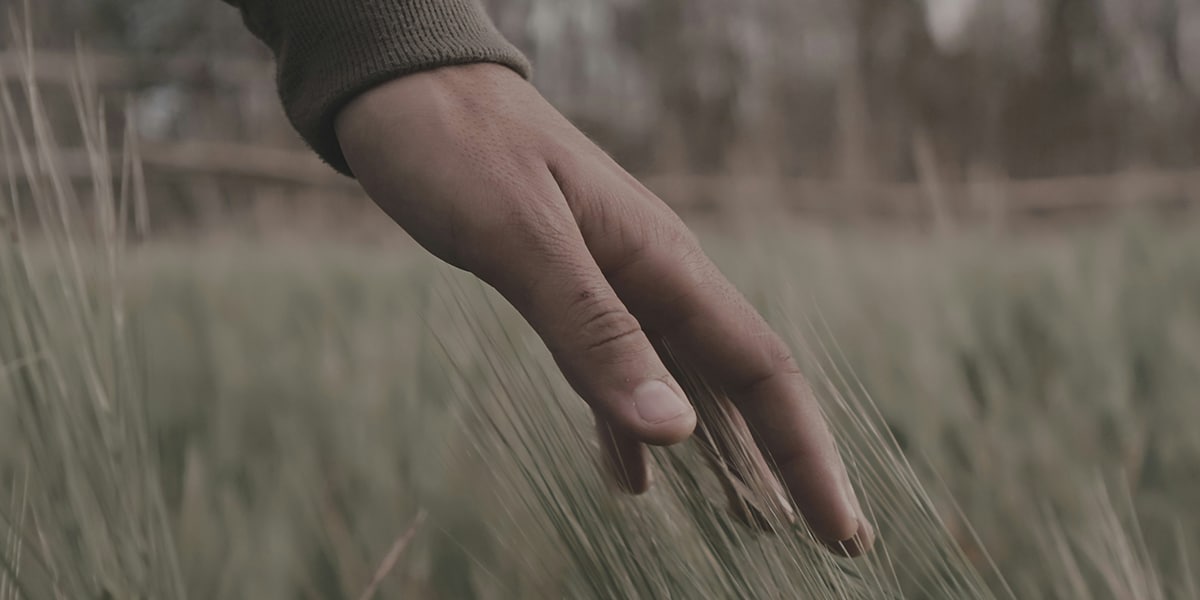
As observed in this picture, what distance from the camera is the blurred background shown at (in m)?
3.86

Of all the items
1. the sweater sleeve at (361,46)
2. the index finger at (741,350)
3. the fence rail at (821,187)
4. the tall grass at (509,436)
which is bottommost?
the fence rail at (821,187)

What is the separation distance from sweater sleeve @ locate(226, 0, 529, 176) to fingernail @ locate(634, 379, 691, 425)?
21 cm

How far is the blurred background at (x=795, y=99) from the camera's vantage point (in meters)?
3.86

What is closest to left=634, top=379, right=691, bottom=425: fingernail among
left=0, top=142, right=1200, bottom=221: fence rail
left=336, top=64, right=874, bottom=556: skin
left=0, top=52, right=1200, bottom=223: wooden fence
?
left=336, top=64, right=874, bottom=556: skin

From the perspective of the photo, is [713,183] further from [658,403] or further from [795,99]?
[658,403]

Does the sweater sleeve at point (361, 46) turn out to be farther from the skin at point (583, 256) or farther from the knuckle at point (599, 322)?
the knuckle at point (599, 322)

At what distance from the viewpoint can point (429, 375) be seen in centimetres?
120

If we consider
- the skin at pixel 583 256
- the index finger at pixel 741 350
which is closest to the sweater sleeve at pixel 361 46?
the skin at pixel 583 256

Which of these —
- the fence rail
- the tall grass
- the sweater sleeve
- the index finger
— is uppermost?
the sweater sleeve

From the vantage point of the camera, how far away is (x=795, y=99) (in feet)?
14.9

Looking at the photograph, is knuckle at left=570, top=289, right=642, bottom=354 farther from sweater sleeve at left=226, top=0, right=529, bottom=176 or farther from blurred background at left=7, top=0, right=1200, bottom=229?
blurred background at left=7, top=0, right=1200, bottom=229

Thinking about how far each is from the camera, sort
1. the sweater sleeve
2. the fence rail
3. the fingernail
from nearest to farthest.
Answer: the fingernail
the sweater sleeve
the fence rail

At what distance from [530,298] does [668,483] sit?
0.36ft

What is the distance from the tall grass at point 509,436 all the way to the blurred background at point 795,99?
80.7 inches
